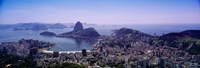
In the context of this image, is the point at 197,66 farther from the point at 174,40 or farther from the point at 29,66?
the point at 174,40

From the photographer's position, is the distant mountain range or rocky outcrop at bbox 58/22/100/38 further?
the distant mountain range

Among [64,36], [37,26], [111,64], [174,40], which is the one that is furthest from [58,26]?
[111,64]

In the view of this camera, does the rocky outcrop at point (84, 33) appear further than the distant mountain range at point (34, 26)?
No

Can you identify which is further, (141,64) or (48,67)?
(141,64)

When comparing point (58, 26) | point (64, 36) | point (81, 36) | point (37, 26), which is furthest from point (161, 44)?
point (58, 26)

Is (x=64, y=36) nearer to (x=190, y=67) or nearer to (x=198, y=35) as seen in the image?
(x=198, y=35)

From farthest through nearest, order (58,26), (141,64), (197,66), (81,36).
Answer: (58,26) → (81,36) → (141,64) → (197,66)

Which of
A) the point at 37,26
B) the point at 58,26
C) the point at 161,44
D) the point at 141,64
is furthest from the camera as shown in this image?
the point at 58,26

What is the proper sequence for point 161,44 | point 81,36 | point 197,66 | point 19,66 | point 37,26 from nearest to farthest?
point 19,66, point 197,66, point 161,44, point 81,36, point 37,26

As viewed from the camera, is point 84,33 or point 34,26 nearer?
point 84,33
